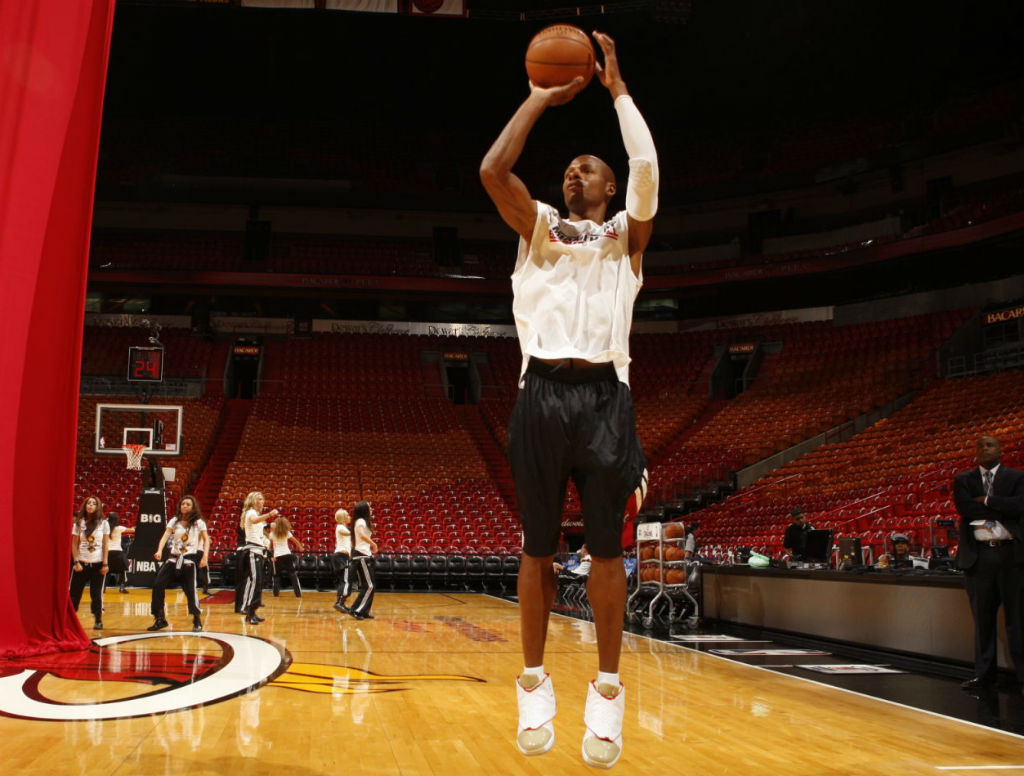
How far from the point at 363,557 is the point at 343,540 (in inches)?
37.5

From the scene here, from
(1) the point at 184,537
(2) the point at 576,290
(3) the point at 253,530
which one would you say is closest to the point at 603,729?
(2) the point at 576,290

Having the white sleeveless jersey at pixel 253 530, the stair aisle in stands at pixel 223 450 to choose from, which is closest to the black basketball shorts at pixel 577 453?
the white sleeveless jersey at pixel 253 530

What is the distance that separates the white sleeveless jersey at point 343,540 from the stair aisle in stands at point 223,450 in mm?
7206

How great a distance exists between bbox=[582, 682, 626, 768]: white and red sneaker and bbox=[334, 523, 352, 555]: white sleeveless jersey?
30.1 ft

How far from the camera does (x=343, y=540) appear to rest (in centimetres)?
1155

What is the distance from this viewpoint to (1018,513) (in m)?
5.45

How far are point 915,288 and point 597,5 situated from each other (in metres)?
10.5

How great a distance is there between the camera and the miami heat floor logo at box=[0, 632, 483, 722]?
461cm

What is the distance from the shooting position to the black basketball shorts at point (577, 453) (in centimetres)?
A: 261

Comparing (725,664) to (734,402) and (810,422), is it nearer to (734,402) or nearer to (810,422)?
(810,422)

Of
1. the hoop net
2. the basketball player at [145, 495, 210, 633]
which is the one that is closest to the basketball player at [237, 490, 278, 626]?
the basketball player at [145, 495, 210, 633]

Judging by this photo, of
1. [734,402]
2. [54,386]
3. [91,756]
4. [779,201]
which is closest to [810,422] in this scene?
[734,402]

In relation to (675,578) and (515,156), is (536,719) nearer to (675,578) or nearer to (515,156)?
(515,156)

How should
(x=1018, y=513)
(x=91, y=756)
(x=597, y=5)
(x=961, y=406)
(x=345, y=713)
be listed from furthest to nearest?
1. (x=597, y=5)
2. (x=961, y=406)
3. (x=1018, y=513)
4. (x=345, y=713)
5. (x=91, y=756)
